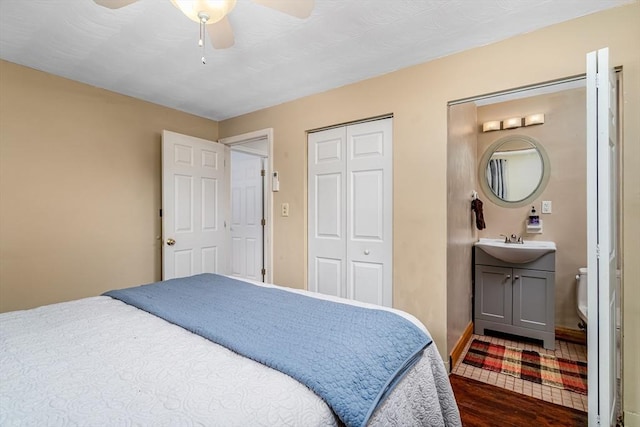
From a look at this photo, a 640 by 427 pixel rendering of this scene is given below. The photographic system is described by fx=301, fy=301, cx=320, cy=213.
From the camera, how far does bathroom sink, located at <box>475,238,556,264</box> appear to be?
2.64 metres

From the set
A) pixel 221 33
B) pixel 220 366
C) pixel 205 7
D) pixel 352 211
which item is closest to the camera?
pixel 220 366

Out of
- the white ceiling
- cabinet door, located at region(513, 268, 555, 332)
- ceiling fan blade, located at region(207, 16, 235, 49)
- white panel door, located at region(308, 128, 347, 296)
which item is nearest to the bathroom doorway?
cabinet door, located at region(513, 268, 555, 332)

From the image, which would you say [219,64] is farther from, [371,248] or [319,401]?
[319,401]

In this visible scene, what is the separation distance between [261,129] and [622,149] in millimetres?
2821

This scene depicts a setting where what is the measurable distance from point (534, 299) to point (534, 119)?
1759mm

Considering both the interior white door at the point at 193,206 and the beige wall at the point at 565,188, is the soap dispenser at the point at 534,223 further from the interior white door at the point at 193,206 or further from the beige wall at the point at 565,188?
the interior white door at the point at 193,206

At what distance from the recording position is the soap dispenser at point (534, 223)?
3.00 meters

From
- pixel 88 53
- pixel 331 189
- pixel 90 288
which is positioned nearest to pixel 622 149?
pixel 331 189

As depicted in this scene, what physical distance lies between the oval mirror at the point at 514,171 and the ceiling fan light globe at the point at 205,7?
2996 millimetres

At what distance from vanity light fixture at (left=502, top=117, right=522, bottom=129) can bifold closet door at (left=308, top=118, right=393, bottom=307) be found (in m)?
1.57

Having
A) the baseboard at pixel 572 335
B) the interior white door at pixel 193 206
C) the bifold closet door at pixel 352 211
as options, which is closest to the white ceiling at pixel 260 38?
the bifold closet door at pixel 352 211

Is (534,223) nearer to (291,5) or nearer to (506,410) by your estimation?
(506,410)

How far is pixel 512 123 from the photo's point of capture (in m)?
3.12

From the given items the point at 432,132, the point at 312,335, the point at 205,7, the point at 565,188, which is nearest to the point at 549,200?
the point at 565,188
